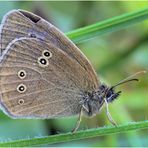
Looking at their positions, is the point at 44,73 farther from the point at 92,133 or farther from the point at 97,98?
the point at 92,133

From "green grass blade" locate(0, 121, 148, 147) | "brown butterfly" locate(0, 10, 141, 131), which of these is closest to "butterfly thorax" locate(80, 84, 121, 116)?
"brown butterfly" locate(0, 10, 141, 131)

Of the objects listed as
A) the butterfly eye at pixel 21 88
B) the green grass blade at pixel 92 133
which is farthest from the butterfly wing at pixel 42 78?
the green grass blade at pixel 92 133

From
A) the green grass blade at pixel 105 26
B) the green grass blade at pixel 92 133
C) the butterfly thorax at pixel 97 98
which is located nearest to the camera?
the green grass blade at pixel 92 133

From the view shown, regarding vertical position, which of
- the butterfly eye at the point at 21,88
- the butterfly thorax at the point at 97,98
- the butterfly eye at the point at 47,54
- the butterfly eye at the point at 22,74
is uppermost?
the butterfly eye at the point at 47,54

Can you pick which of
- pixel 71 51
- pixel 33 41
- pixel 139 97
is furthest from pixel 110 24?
pixel 139 97

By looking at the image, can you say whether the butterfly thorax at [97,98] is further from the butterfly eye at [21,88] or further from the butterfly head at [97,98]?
the butterfly eye at [21,88]

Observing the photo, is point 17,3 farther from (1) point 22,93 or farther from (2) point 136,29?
(1) point 22,93

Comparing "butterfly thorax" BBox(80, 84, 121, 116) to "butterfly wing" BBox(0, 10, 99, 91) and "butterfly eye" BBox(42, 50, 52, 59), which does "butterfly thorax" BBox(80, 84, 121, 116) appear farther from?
"butterfly eye" BBox(42, 50, 52, 59)
